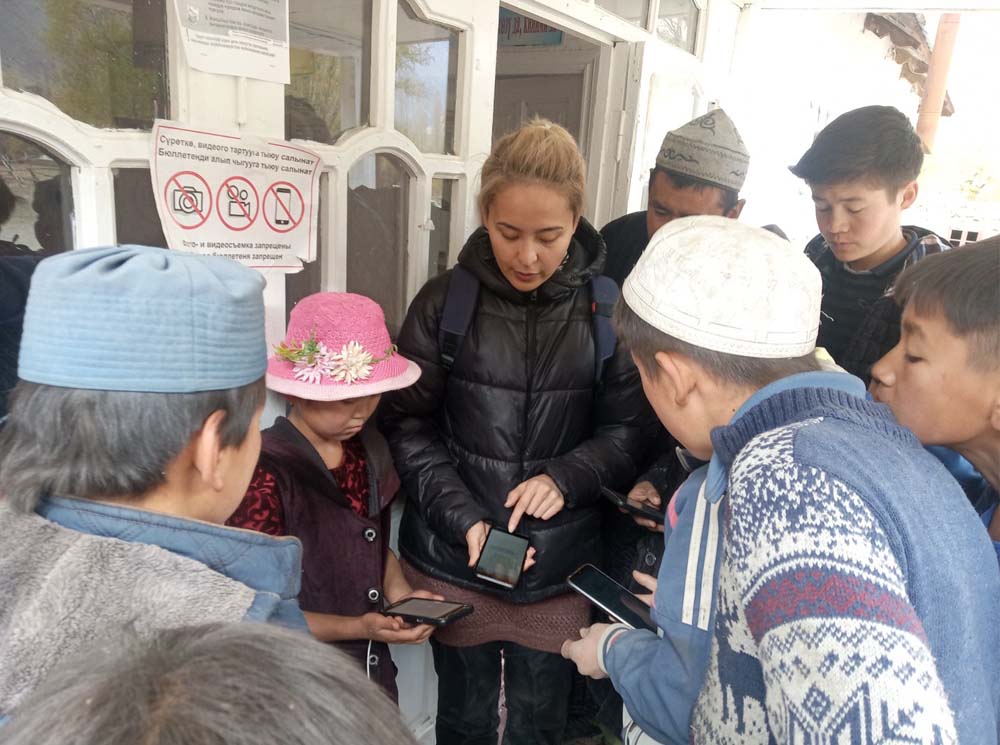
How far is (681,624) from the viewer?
97 centimetres

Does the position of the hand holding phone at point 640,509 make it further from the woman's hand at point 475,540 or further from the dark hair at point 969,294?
the dark hair at point 969,294

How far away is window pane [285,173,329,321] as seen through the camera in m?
1.63

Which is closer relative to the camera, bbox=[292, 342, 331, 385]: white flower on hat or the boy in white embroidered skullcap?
the boy in white embroidered skullcap

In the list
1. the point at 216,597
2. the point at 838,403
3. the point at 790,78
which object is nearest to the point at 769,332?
the point at 838,403

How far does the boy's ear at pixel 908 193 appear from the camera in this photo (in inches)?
80.0

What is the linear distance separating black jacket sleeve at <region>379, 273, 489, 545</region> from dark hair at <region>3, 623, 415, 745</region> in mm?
1204

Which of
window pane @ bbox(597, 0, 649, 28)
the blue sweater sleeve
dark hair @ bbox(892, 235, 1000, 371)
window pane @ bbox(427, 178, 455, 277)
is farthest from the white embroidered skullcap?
window pane @ bbox(597, 0, 649, 28)

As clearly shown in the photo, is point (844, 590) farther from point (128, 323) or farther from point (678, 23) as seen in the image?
point (678, 23)

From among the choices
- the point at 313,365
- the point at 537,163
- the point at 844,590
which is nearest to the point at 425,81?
the point at 537,163

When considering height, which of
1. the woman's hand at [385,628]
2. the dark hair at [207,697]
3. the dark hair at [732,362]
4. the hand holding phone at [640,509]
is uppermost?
the dark hair at [732,362]

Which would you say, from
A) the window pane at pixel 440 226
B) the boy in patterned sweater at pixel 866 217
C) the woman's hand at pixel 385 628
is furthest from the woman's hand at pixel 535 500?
the boy in patterned sweater at pixel 866 217

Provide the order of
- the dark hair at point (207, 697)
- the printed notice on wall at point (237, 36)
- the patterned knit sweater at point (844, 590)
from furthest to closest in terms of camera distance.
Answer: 1. the printed notice on wall at point (237, 36)
2. the patterned knit sweater at point (844, 590)
3. the dark hair at point (207, 697)

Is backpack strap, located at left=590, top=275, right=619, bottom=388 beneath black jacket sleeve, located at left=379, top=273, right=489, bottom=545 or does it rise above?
above

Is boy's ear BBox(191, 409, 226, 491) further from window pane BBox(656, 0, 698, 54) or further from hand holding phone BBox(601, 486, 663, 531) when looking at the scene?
window pane BBox(656, 0, 698, 54)
